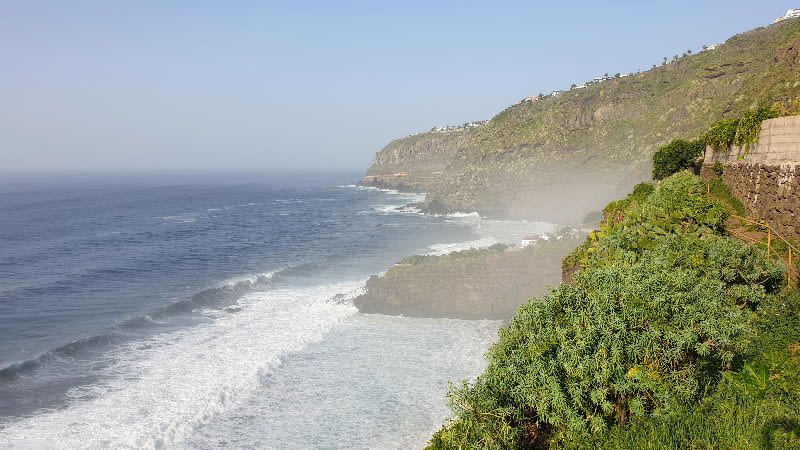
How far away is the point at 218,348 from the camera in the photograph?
3541cm

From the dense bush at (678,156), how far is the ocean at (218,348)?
1579 cm

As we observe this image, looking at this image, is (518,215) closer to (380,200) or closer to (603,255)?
(380,200)

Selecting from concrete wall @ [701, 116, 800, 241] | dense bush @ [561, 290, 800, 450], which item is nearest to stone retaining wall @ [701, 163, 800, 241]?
concrete wall @ [701, 116, 800, 241]

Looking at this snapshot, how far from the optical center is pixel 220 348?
35.4m

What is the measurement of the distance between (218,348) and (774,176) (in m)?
31.8

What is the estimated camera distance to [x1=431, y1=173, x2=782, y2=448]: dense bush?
39.4 ft

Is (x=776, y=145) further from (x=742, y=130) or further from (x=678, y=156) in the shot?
(x=678, y=156)

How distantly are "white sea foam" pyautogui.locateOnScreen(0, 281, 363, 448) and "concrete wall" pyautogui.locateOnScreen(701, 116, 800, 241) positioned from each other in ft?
83.8

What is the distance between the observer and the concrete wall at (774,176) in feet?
59.9

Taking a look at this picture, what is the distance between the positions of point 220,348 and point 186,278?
23.5 meters

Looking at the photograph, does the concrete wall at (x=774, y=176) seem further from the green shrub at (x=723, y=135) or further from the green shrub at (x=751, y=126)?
the green shrub at (x=723, y=135)

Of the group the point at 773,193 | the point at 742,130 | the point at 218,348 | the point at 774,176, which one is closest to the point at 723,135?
the point at 742,130

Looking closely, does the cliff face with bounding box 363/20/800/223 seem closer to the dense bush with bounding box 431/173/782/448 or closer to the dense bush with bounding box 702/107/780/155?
the dense bush with bounding box 702/107/780/155

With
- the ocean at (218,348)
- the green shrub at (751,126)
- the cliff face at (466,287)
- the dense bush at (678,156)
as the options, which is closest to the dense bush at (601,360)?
the green shrub at (751,126)
